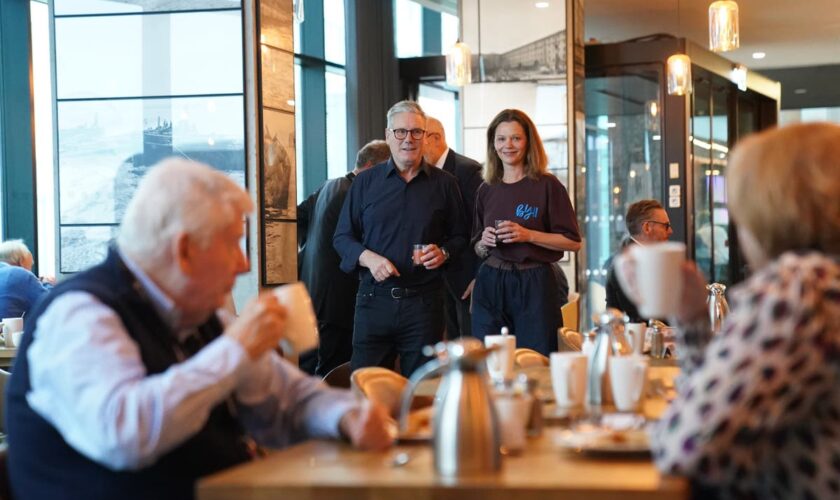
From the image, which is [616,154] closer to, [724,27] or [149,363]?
[724,27]

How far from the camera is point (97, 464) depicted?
2.10 metres

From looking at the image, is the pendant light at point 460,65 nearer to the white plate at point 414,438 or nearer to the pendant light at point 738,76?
the pendant light at point 738,76

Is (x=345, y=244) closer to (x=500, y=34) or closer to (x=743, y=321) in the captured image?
(x=743, y=321)

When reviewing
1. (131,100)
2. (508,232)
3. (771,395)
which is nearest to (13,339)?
(131,100)

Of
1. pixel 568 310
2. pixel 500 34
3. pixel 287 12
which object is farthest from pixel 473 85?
pixel 568 310

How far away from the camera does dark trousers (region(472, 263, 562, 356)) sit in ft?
18.4

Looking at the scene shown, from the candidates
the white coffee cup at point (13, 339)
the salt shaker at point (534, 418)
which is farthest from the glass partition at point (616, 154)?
the salt shaker at point (534, 418)

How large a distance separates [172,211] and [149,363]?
29 centimetres

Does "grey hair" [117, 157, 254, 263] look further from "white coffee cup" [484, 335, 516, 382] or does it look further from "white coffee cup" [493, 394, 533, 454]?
"white coffee cup" [484, 335, 516, 382]

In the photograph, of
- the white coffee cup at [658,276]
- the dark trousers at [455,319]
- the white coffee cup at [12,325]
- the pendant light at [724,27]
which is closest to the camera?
the white coffee cup at [658,276]

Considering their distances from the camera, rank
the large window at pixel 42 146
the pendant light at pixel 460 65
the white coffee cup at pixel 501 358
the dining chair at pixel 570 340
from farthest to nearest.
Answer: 1. the pendant light at pixel 460 65
2. the large window at pixel 42 146
3. the dining chair at pixel 570 340
4. the white coffee cup at pixel 501 358

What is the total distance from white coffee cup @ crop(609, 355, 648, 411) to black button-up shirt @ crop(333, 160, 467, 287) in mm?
2875

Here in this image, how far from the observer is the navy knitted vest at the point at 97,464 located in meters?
2.11

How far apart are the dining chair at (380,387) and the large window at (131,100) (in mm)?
4341
